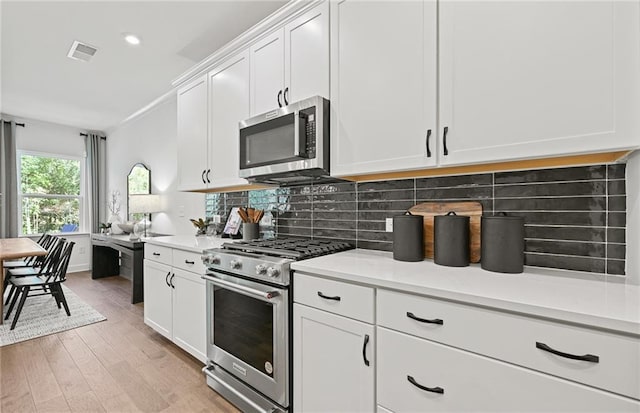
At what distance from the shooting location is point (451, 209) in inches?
65.3

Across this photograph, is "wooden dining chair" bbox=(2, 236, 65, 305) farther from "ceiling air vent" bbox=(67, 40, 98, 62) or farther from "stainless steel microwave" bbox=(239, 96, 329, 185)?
"stainless steel microwave" bbox=(239, 96, 329, 185)

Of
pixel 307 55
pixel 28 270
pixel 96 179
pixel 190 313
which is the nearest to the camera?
pixel 307 55

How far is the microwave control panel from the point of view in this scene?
1792 millimetres

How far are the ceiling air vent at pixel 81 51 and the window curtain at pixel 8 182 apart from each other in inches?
129

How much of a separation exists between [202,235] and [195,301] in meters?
1.03

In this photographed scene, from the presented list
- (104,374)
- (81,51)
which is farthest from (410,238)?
(81,51)

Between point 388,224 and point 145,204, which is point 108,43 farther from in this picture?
point 388,224

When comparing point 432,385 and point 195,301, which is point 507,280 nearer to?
point 432,385

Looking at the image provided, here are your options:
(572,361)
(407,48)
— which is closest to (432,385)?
(572,361)

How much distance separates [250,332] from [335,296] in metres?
0.71

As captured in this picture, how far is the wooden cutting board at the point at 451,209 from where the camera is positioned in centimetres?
154

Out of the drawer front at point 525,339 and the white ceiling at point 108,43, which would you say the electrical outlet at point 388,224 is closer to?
the drawer front at point 525,339

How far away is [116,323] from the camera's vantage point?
3.17m

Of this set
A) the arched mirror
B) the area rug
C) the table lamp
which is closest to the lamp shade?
the table lamp
